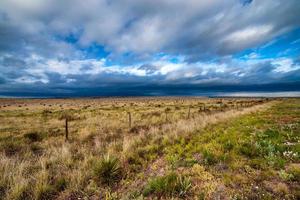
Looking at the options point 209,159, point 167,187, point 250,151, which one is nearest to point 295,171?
point 250,151

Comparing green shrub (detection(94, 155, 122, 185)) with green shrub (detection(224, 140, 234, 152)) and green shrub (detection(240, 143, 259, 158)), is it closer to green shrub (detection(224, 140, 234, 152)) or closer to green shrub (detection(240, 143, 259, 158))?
green shrub (detection(224, 140, 234, 152))

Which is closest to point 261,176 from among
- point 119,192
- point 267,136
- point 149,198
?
point 149,198

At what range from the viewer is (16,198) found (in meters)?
4.64

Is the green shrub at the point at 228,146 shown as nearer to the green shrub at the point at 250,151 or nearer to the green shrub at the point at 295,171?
the green shrub at the point at 250,151

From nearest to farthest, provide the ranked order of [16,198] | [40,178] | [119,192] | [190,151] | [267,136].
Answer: [16,198]
[119,192]
[40,178]
[190,151]
[267,136]

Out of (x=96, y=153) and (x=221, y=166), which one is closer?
(x=221, y=166)

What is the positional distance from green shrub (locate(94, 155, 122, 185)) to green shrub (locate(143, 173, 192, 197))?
49.6 inches

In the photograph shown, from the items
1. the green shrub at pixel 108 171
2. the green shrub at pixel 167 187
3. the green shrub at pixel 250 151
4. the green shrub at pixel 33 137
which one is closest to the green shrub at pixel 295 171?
the green shrub at pixel 250 151

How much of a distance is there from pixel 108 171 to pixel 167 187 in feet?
6.67

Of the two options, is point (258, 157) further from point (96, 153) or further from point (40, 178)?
point (40, 178)

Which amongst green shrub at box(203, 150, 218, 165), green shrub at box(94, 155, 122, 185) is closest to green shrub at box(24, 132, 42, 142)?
green shrub at box(94, 155, 122, 185)

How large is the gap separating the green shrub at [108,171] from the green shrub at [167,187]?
126 centimetres

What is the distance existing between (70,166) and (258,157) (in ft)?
22.5

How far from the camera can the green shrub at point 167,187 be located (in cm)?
479
